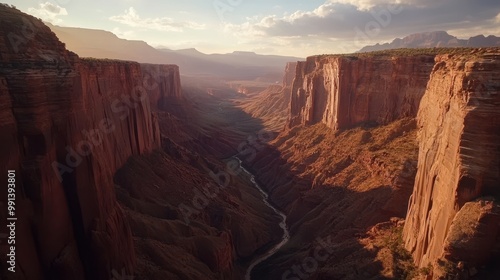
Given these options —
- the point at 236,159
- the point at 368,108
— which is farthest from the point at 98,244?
the point at 236,159

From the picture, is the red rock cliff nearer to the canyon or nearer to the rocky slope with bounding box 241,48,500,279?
the canyon

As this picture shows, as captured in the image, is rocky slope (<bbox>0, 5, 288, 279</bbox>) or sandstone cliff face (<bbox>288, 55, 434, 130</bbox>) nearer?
rocky slope (<bbox>0, 5, 288, 279</bbox>)

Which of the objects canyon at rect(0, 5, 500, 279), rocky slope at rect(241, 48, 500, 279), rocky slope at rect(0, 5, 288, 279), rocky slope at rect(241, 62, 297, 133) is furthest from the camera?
rocky slope at rect(241, 62, 297, 133)

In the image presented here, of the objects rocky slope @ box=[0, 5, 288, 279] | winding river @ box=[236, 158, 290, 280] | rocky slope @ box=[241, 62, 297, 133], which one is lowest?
winding river @ box=[236, 158, 290, 280]

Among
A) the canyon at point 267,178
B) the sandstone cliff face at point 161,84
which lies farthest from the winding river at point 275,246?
the sandstone cliff face at point 161,84

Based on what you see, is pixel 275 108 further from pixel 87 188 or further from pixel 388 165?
pixel 87 188

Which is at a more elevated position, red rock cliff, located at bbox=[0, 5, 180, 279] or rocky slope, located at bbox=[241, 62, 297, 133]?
red rock cliff, located at bbox=[0, 5, 180, 279]

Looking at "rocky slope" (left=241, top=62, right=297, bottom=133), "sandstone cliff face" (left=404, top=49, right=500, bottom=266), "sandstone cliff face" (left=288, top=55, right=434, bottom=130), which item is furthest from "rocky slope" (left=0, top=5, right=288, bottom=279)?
→ "rocky slope" (left=241, top=62, right=297, bottom=133)

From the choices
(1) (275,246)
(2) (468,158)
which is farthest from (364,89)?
(2) (468,158)
